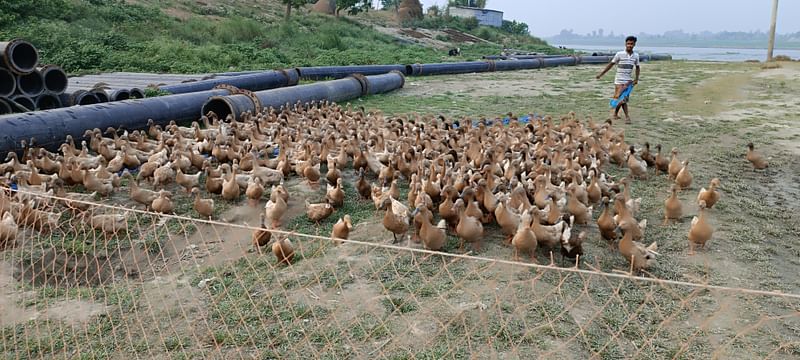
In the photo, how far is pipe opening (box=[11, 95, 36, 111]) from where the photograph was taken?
10.4 meters

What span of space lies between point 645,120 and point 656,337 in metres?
9.98

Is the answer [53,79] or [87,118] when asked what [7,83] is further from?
[87,118]

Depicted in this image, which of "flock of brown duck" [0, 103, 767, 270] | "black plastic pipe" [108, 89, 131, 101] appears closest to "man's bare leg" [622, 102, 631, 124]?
"flock of brown duck" [0, 103, 767, 270]

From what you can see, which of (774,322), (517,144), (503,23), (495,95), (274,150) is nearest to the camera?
(774,322)

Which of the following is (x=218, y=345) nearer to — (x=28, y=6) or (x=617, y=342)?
(x=617, y=342)

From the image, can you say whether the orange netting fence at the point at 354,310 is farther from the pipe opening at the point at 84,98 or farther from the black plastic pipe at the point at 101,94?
the black plastic pipe at the point at 101,94

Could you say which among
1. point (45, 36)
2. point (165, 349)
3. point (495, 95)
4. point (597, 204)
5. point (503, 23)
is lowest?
point (165, 349)

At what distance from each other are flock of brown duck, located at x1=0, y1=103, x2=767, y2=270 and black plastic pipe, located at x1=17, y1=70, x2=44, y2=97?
2.17 m

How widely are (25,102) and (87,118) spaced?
6.61 ft

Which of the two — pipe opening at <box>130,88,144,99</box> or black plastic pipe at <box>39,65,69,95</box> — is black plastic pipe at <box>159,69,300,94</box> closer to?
pipe opening at <box>130,88,144,99</box>

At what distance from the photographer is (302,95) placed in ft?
44.8

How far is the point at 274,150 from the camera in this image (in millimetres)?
9617

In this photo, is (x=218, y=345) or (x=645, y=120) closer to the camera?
(x=218, y=345)

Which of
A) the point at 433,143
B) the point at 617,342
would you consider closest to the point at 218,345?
the point at 617,342
